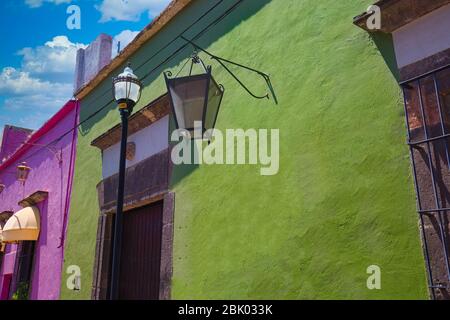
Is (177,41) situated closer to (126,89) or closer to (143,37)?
(143,37)

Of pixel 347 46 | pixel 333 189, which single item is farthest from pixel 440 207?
pixel 347 46

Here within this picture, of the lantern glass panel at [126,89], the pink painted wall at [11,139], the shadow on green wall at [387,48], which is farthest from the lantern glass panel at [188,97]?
the pink painted wall at [11,139]

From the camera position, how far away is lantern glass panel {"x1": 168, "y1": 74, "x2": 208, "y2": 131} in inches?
163

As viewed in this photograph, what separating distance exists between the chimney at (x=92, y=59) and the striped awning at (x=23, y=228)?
10.2ft

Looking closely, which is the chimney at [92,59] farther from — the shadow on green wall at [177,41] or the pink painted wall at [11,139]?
the pink painted wall at [11,139]

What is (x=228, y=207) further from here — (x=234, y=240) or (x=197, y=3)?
(x=197, y=3)

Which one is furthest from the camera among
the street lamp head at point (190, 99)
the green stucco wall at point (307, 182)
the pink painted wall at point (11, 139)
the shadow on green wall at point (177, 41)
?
the pink painted wall at point (11, 139)

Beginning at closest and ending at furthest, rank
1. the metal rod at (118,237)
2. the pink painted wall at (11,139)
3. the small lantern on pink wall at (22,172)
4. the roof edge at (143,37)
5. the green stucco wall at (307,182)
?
1. the green stucco wall at (307,182)
2. the metal rod at (118,237)
3. the roof edge at (143,37)
4. the small lantern on pink wall at (22,172)
5. the pink painted wall at (11,139)

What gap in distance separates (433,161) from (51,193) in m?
8.48

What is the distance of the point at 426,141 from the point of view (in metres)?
3.23

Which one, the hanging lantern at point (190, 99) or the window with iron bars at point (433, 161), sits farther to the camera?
the hanging lantern at point (190, 99)

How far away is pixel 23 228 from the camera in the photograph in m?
9.67

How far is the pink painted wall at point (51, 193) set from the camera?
869 centimetres

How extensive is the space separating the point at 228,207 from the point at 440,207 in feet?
7.78
